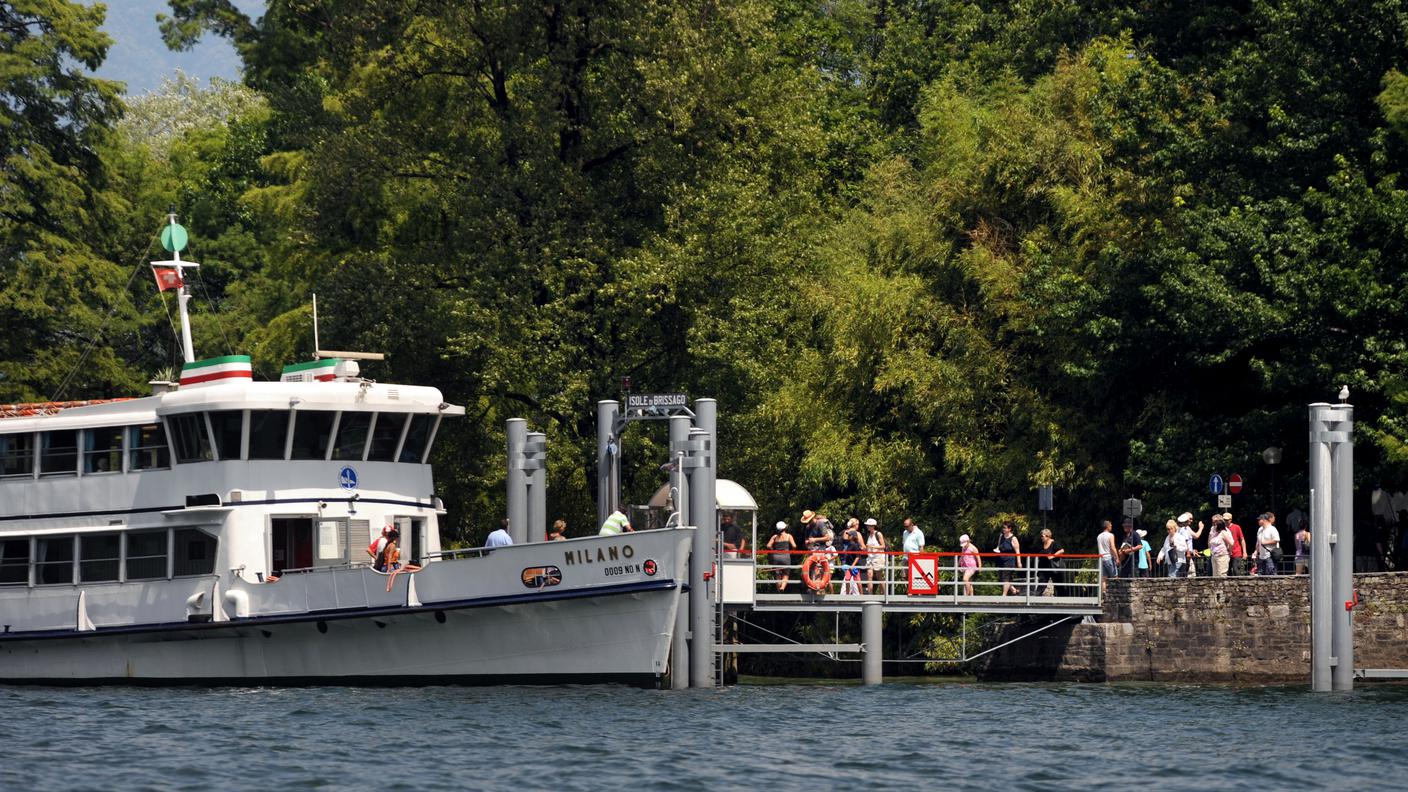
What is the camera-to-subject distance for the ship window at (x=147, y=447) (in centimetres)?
3512

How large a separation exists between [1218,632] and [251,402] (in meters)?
15.5

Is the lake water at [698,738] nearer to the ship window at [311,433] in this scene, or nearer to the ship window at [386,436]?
the ship window at [311,433]

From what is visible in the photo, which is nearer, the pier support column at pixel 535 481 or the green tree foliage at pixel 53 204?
the pier support column at pixel 535 481

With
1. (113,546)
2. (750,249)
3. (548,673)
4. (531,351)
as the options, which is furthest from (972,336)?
(113,546)

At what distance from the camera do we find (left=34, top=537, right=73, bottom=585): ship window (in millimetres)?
35906

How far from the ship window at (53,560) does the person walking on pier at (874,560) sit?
12582mm

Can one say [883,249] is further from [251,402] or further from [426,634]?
[251,402]

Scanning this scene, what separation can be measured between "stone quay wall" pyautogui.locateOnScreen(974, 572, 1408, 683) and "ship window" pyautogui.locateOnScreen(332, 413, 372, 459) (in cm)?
1195

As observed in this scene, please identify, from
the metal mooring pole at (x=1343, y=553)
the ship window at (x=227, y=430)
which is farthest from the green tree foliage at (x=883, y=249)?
the ship window at (x=227, y=430)

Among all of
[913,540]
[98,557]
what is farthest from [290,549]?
[913,540]

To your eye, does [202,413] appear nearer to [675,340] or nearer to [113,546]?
[113,546]

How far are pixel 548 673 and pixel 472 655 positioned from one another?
1295 millimetres

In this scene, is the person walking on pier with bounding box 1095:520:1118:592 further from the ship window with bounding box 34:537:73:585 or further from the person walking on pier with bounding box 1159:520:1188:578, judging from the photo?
the ship window with bounding box 34:537:73:585

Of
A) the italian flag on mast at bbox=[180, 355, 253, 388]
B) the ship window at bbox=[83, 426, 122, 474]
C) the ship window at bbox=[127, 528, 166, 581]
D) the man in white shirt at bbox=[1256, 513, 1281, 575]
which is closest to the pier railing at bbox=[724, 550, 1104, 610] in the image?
the man in white shirt at bbox=[1256, 513, 1281, 575]
